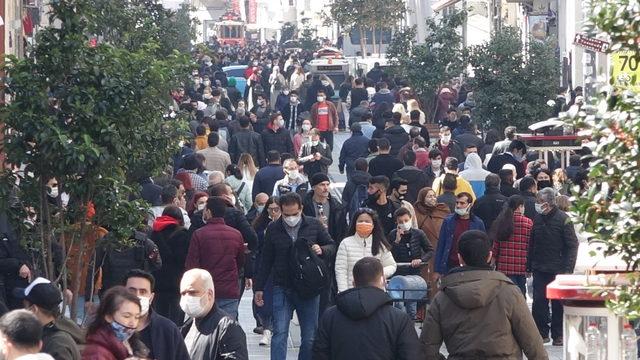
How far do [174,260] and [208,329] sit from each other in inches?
201

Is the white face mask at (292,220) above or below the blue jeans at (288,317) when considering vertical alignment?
above

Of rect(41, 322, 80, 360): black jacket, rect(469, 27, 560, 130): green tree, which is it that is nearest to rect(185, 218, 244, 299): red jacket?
rect(41, 322, 80, 360): black jacket

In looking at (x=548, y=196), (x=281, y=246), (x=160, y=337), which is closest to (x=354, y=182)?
(x=548, y=196)

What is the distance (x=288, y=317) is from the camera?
45.8ft

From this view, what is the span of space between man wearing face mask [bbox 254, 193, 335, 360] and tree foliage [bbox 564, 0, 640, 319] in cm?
728

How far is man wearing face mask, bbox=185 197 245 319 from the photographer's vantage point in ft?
45.8

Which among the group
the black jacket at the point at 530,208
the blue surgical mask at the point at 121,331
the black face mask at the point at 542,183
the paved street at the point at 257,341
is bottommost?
the paved street at the point at 257,341

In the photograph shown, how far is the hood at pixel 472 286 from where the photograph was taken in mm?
9719

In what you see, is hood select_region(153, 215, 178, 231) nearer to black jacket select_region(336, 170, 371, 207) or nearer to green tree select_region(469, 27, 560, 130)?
black jacket select_region(336, 170, 371, 207)

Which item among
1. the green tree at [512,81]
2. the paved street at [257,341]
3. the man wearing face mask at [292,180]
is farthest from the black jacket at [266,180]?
the green tree at [512,81]

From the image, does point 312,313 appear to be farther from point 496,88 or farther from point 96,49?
point 496,88

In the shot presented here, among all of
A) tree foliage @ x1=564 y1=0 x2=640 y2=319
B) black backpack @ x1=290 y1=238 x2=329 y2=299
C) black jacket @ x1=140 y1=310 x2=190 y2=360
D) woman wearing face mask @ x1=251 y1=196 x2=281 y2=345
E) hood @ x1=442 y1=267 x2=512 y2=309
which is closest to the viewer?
tree foliage @ x1=564 y1=0 x2=640 y2=319

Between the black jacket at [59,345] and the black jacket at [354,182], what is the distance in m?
10.4

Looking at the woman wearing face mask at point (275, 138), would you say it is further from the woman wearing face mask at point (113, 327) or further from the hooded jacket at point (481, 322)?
the woman wearing face mask at point (113, 327)
